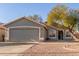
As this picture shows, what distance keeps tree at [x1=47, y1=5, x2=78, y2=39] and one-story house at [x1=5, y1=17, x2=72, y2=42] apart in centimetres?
24

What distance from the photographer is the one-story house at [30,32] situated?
1474 cm

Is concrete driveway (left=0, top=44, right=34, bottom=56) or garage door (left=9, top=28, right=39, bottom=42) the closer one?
concrete driveway (left=0, top=44, right=34, bottom=56)

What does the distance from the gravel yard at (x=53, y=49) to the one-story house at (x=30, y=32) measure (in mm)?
217

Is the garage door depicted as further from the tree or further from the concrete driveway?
the tree

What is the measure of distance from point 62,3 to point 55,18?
666mm

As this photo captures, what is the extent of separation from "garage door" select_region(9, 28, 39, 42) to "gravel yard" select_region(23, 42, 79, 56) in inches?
13.3

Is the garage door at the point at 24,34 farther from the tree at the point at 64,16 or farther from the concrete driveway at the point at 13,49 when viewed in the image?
the tree at the point at 64,16

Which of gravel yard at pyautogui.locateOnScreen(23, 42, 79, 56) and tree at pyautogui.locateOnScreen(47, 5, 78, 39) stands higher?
tree at pyautogui.locateOnScreen(47, 5, 78, 39)

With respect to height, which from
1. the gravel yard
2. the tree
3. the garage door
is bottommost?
the gravel yard

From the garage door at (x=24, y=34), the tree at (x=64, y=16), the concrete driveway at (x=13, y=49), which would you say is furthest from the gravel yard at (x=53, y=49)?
the tree at (x=64, y=16)

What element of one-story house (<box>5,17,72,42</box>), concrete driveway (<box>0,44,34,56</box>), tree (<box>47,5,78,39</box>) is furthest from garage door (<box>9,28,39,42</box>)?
tree (<box>47,5,78,39</box>)

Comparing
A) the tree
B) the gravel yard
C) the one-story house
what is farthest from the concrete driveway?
the tree

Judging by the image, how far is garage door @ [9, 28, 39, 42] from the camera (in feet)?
48.6

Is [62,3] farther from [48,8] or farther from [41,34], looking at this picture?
[41,34]
